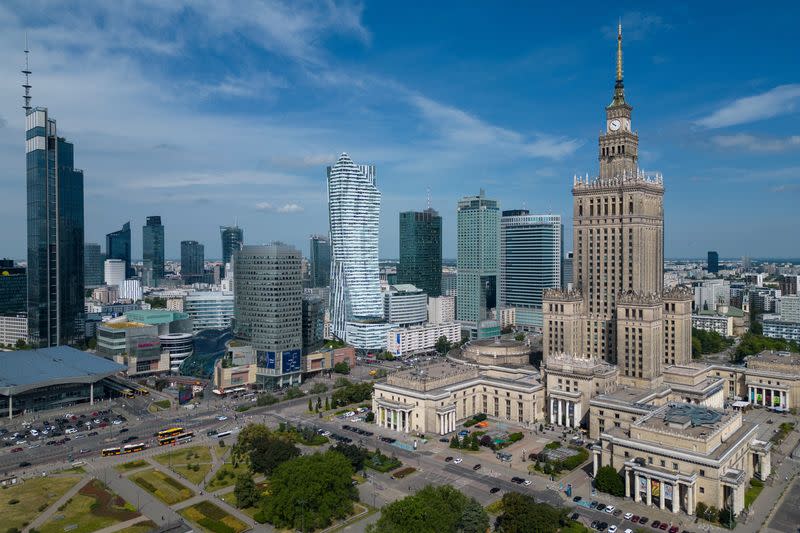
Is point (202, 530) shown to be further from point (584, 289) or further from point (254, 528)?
point (584, 289)

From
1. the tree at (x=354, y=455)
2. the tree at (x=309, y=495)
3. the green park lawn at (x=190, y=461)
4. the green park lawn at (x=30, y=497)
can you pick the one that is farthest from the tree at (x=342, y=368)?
the tree at (x=309, y=495)

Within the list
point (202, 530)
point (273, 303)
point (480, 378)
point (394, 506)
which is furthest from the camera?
point (273, 303)

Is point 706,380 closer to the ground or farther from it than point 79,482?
farther from it

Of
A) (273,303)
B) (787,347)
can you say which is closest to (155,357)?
(273,303)

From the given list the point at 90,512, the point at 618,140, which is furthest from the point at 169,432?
the point at 618,140

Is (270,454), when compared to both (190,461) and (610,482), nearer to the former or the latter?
(190,461)

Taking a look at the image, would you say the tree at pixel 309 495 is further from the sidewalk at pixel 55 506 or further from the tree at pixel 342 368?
the tree at pixel 342 368

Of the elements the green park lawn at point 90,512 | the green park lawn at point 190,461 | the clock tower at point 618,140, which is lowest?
the green park lawn at point 90,512
